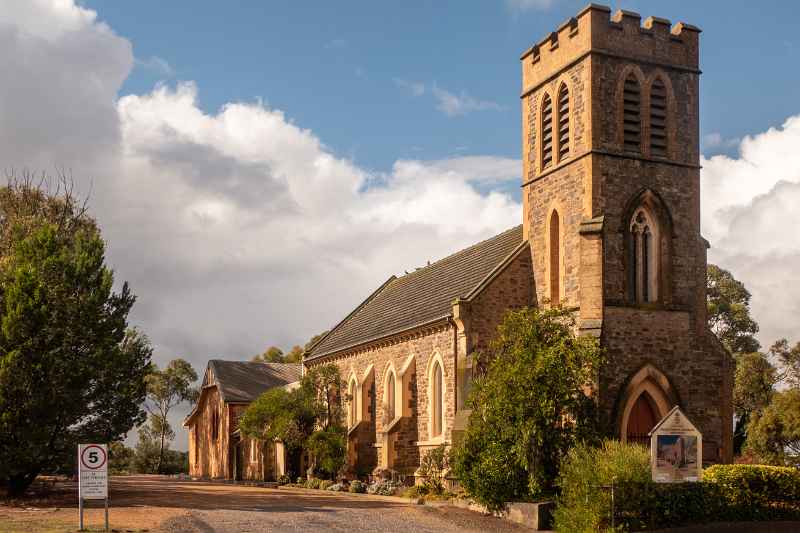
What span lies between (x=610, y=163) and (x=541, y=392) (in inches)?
335

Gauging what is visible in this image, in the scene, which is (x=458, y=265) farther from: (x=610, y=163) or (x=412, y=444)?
(x=610, y=163)

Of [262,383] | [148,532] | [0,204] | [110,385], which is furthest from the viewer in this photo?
[262,383]

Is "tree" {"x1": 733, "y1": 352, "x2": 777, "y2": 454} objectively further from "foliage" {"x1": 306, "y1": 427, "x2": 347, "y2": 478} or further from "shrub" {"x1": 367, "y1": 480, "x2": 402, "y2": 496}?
"shrub" {"x1": 367, "y1": 480, "x2": 402, "y2": 496}

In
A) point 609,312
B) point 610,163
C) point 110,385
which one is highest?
point 610,163

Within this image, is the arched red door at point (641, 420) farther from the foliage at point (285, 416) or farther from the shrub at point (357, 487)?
the foliage at point (285, 416)

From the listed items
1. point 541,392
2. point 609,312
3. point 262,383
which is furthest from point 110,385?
point 262,383

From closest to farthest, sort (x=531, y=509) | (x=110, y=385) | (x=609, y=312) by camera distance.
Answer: (x=531, y=509) < (x=609, y=312) < (x=110, y=385)

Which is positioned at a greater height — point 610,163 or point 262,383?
point 610,163

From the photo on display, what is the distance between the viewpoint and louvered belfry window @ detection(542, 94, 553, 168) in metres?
32.5

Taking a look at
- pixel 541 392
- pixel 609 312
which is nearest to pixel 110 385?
pixel 541 392

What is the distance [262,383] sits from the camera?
197 feet

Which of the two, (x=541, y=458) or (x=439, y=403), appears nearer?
(x=541, y=458)

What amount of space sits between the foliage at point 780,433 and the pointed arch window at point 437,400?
18350 millimetres

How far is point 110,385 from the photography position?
102 feet
